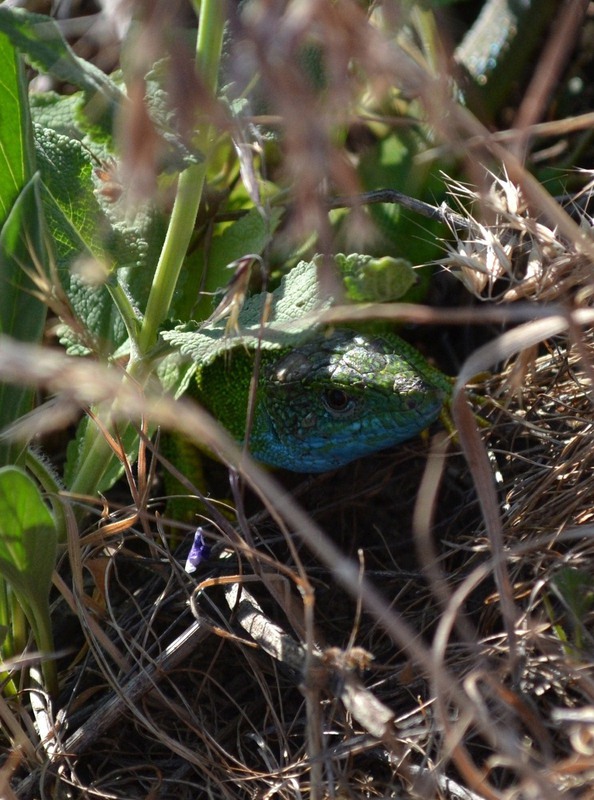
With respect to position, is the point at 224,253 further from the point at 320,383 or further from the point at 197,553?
the point at 197,553

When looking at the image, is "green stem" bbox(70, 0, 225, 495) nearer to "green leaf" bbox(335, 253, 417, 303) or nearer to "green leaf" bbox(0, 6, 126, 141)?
"green leaf" bbox(0, 6, 126, 141)

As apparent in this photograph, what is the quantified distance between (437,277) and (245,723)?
1529 millimetres

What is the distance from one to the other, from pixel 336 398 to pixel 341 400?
15mm

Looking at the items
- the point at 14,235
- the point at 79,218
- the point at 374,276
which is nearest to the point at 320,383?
the point at 374,276

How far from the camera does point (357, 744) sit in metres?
1.59

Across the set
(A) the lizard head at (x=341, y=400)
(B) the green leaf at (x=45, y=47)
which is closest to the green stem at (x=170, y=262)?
(B) the green leaf at (x=45, y=47)

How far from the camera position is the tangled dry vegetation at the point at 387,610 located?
1313 mm

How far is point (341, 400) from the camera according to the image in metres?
2.14

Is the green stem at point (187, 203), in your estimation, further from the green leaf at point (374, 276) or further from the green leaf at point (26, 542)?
the green leaf at point (26, 542)

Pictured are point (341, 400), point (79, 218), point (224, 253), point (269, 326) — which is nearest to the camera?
point (269, 326)

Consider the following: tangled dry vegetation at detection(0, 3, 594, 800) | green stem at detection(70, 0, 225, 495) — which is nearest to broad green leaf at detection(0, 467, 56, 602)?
tangled dry vegetation at detection(0, 3, 594, 800)

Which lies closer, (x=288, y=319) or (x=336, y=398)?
(x=288, y=319)

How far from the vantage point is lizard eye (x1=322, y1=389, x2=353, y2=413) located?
213 centimetres

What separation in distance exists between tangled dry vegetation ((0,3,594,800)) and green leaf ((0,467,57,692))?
0.33 feet
